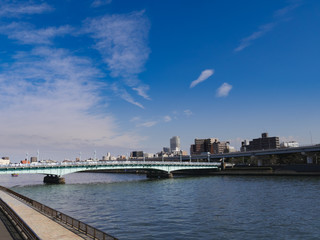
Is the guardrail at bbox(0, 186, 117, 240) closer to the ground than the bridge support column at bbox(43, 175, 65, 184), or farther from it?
farther from it

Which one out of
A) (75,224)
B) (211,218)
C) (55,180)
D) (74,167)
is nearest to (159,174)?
(74,167)

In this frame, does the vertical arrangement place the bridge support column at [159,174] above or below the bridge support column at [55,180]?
below

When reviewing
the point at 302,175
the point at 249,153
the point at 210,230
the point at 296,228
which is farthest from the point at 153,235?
the point at 249,153

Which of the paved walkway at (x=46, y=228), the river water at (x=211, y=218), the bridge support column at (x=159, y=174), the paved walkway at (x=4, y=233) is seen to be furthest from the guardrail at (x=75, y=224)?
the bridge support column at (x=159, y=174)

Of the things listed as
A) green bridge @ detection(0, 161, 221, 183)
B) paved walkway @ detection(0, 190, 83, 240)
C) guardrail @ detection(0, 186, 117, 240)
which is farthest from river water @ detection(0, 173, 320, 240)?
green bridge @ detection(0, 161, 221, 183)

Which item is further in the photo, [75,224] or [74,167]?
[74,167]

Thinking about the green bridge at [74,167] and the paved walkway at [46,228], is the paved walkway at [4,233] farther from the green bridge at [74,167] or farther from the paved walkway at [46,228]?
the green bridge at [74,167]

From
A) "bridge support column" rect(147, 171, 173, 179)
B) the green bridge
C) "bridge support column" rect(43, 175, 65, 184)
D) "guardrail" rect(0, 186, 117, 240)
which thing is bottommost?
"bridge support column" rect(147, 171, 173, 179)

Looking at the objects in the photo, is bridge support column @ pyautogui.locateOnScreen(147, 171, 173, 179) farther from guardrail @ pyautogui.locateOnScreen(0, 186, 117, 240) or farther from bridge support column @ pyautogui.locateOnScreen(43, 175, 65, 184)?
guardrail @ pyautogui.locateOnScreen(0, 186, 117, 240)

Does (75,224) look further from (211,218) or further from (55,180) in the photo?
(55,180)


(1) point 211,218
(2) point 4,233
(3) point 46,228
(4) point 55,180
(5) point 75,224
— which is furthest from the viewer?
(4) point 55,180

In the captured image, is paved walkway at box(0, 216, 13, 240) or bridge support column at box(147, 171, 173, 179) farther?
bridge support column at box(147, 171, 173, 179)

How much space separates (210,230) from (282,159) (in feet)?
503

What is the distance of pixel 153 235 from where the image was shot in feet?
96.7
